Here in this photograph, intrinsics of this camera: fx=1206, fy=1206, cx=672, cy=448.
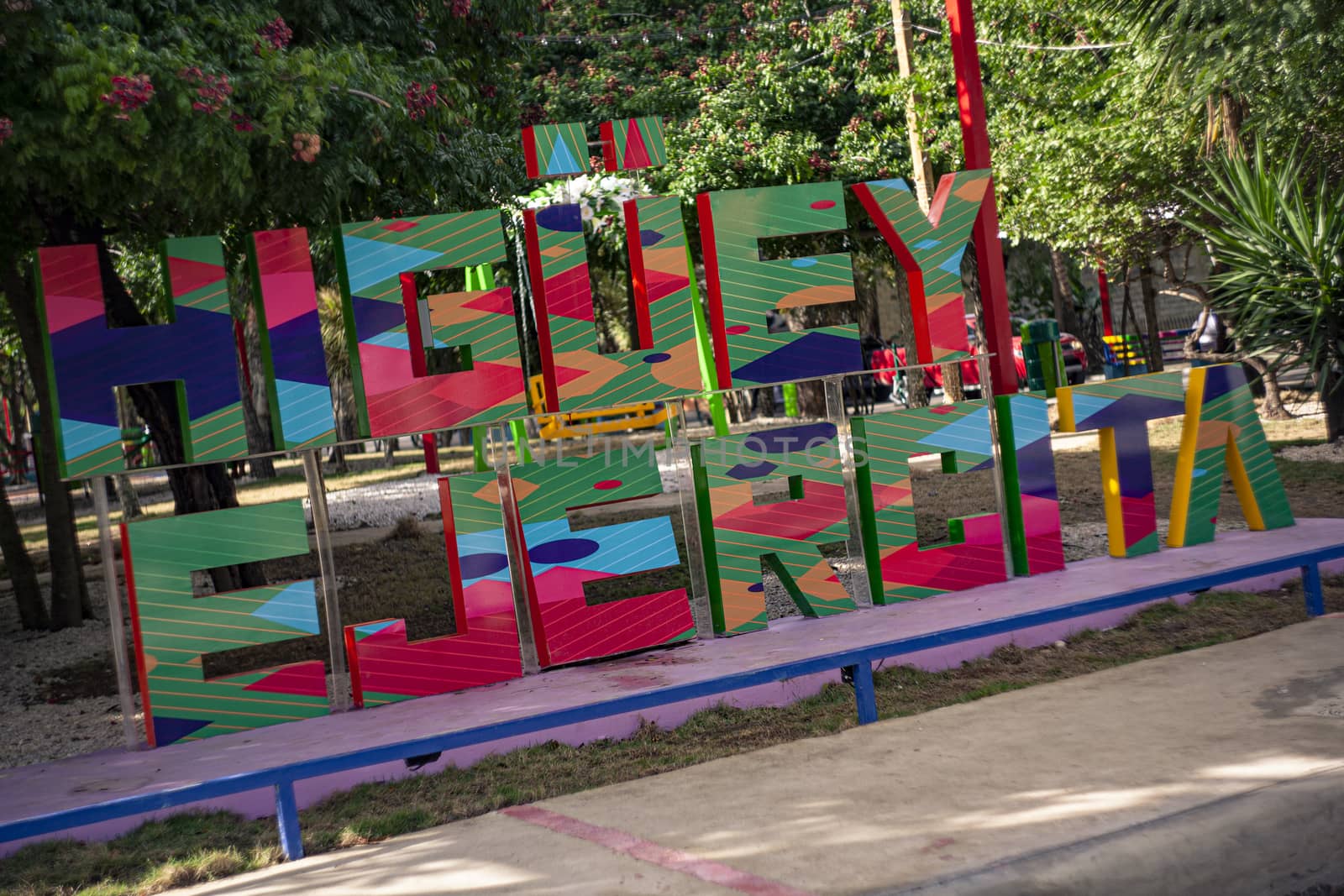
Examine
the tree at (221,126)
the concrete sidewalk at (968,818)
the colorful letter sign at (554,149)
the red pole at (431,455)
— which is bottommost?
the concrete sidewalk at (968,818)

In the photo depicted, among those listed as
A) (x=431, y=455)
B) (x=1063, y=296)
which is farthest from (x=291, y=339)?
(x=1063, y=296)

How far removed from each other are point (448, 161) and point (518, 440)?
728 centimetres

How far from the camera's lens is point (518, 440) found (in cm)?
1611

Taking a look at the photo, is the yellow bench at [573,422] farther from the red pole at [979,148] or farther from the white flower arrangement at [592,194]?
the red pole at [979,148]

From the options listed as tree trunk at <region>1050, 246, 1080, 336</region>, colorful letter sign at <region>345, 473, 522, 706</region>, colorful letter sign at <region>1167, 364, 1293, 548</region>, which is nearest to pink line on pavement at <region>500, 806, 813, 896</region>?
colorful letter sign at <region>345, 473, 522, 706</region>

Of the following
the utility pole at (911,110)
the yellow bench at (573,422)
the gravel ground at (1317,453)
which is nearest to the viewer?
the gravel ground at (1317,453)

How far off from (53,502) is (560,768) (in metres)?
6.48

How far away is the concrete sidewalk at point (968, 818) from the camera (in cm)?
381

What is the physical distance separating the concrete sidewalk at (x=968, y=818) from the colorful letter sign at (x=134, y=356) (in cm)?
242

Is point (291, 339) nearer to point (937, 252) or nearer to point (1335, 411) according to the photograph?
point (937, 252)

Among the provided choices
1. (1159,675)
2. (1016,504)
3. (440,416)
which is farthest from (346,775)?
(1016,504)

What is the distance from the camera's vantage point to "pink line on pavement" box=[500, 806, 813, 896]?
3.77 meters

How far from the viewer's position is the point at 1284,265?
977 cm

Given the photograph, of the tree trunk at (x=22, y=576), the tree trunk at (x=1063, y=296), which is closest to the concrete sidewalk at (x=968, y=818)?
the tree trunk at (x=22, y=576)
